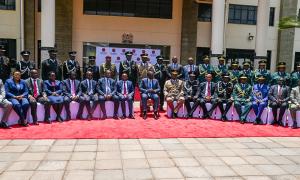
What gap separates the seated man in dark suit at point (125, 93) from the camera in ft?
33.7

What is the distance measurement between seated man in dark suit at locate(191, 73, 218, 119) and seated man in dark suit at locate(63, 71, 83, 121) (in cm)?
355

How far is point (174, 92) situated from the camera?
1073cm

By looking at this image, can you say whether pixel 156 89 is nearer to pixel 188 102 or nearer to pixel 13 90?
pixel 188 102

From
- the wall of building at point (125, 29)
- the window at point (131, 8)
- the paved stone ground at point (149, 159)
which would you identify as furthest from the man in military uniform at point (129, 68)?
the window at point (131, 8)

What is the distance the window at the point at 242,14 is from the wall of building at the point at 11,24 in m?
12.0

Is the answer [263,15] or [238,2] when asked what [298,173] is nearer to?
[263,15]

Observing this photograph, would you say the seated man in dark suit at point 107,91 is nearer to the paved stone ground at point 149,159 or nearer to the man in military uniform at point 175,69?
the man in military uniform at point 175,69

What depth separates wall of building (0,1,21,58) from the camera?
56.1 feet

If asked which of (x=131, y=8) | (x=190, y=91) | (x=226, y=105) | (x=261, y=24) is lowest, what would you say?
(x=226, y=105)

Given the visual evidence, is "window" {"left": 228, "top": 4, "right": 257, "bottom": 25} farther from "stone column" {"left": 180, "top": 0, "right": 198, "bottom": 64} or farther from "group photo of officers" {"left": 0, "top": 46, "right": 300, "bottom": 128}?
"group photo of officers" {"left": 0, "top": 46, "right": 300, "bottom": 128}

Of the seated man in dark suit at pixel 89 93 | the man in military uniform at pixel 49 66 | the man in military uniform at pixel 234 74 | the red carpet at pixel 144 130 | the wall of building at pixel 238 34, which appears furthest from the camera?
the wall of building at pixel 238 34

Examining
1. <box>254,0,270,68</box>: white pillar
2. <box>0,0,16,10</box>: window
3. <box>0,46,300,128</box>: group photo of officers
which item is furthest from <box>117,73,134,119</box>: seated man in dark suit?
<box>0,0,16,10</box>: window

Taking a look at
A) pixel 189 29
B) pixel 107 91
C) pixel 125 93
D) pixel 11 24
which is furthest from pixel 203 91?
pixel 11 24

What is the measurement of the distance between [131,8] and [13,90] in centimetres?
1084
